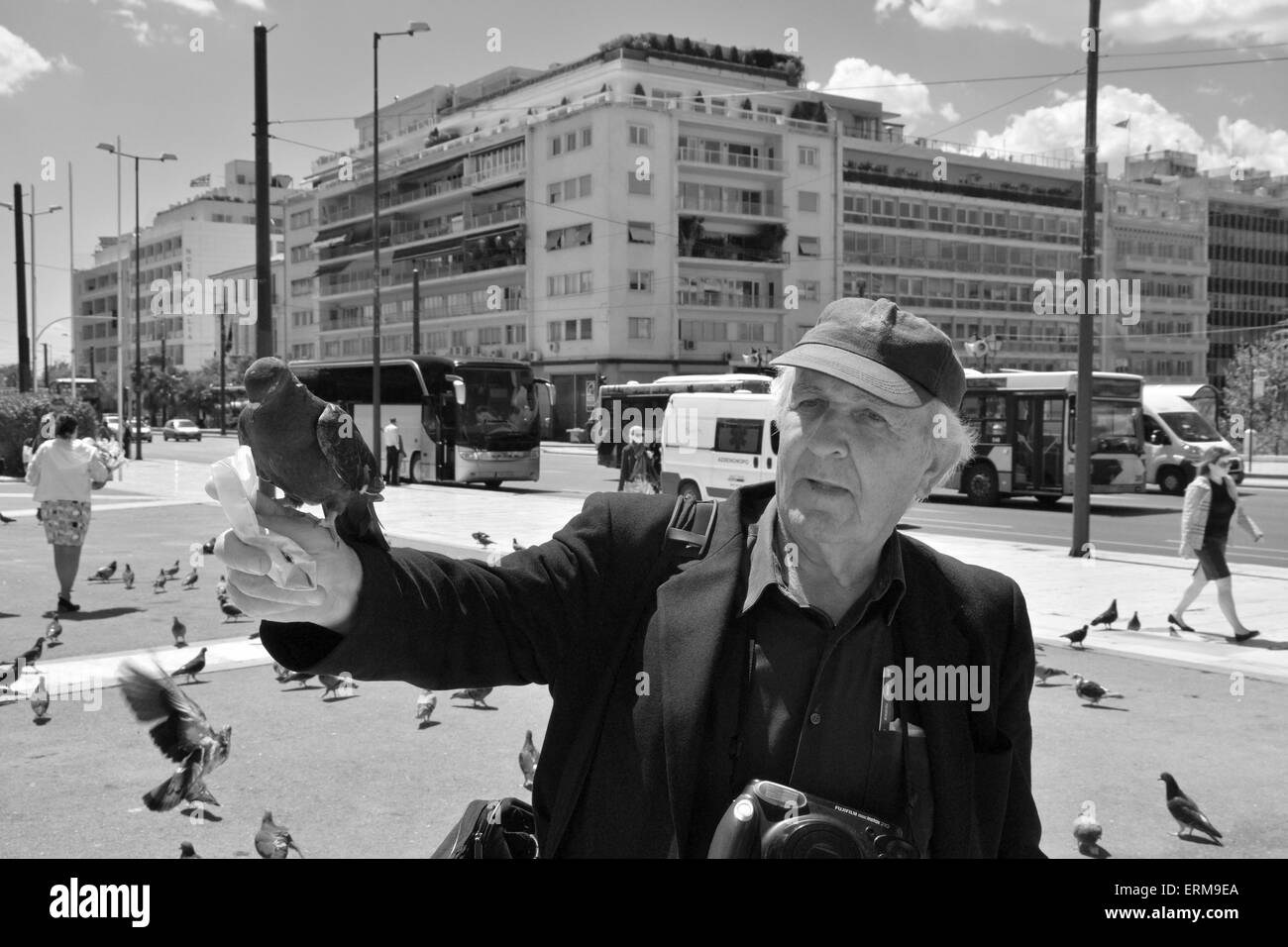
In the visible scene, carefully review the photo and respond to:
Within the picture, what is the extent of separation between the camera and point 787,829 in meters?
1.80

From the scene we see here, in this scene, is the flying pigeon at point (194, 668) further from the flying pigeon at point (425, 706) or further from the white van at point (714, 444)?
the white van at point (714, 444)

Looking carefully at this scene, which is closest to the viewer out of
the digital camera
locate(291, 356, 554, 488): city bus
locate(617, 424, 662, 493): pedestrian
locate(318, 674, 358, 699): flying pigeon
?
the digital camera

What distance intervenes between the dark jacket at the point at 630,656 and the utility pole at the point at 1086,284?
13.6 metres

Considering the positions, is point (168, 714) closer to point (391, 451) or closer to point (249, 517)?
point (249, 517)

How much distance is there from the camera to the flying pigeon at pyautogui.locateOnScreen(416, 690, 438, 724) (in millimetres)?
7535

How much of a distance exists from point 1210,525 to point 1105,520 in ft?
38.7

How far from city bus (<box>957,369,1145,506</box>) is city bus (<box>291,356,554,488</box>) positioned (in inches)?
466

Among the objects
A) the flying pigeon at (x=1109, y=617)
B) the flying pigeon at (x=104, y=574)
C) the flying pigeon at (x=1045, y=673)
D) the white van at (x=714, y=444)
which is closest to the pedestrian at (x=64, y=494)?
the flying pigeon at (x=104, y=574)

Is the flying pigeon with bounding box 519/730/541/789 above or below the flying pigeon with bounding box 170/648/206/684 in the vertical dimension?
above

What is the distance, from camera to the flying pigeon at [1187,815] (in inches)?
221

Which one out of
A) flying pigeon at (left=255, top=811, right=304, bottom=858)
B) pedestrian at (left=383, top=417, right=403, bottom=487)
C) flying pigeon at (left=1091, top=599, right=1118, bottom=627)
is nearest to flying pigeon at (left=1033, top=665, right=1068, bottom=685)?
flying pigeon at (left=1091, top=599, right=1118, bottom=627)

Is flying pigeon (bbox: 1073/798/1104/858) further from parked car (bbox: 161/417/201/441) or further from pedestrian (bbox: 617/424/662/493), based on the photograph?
parked car (bbox: 161/417/201/441)

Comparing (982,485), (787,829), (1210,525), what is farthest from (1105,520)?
(787,829)

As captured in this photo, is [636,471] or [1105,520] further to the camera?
[1105,520]
